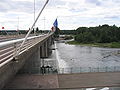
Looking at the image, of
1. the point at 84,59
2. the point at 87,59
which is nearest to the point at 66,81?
the point at 84,59

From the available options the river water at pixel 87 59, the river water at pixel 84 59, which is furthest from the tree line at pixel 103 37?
the river water at pixel 84 59

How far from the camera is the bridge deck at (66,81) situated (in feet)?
75.7

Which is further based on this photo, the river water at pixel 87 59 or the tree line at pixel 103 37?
the tree line at pixel 103 37

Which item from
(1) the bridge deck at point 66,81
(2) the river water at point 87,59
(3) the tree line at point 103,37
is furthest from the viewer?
(3) the tree line at point 103,37

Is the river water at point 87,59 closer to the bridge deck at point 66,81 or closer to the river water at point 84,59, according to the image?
the river water at point 84,59

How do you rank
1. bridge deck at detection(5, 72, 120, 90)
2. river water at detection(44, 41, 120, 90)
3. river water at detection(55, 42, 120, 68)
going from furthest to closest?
river water at detection(55, 42, 120, 68)
river water at detection(44, 41, 120, 90)
bridge deck at detection(5, 72, 120, 90)

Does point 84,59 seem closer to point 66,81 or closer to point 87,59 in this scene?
point 87,59

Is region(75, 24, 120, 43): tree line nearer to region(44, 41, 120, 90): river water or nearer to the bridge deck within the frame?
region(44, 41, 120, 90): river water

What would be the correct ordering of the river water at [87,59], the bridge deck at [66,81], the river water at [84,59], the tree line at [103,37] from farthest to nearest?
the tree line at [103,37] → the river water at [87,59] → the river water at [84,59] → the bridge deck at [66,81]

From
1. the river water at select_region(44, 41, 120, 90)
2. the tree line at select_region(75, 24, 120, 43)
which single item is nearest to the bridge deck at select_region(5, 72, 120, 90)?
the river water at select_region(44, 41, 120, 90)

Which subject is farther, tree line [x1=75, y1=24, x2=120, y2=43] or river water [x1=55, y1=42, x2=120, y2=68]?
tree line [x1=75, y1=24, x2=120, y2=43]

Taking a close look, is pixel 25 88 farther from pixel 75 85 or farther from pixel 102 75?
pixel 102 75

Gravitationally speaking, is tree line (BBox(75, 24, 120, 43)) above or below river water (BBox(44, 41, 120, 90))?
above

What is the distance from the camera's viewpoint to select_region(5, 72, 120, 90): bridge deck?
23078 millimetres
